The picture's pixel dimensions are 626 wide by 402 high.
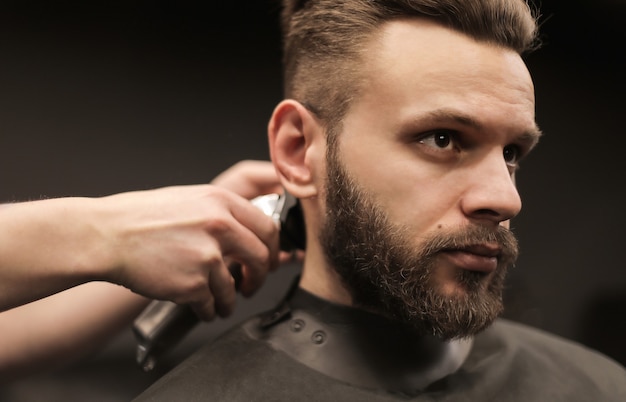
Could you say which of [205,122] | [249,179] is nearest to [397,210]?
[249,179]

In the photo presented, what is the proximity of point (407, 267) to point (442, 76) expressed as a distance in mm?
309

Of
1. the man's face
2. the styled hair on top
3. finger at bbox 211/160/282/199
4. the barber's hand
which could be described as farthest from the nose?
finger at bbox 211/160/282/199

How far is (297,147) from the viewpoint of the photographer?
1188mm

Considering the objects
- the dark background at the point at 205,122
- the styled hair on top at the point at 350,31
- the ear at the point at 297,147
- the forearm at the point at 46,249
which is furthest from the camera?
the dark background at the point at 205,122

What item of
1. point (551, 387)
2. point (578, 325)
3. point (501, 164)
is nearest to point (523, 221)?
point (578, 325)

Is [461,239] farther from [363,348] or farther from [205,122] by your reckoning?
[205,122]

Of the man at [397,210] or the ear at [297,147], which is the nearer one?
the man at [397,210]

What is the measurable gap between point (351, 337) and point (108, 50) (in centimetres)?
92

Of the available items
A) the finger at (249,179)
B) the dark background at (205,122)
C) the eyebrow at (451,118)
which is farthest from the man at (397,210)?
the dark background at (205,122)

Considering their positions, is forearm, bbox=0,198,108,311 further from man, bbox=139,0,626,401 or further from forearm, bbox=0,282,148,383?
forearm, bbox=0,282,148,383

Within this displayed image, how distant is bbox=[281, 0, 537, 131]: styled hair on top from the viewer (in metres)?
1.04

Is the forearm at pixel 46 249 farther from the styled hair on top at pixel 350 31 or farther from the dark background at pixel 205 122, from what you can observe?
the styled hair on top at pixel 350 31

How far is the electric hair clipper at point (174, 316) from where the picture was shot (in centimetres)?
126

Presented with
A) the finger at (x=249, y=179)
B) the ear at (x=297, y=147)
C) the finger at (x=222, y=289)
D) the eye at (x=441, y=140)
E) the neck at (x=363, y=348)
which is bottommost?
the neck at (x=363, y=348)
